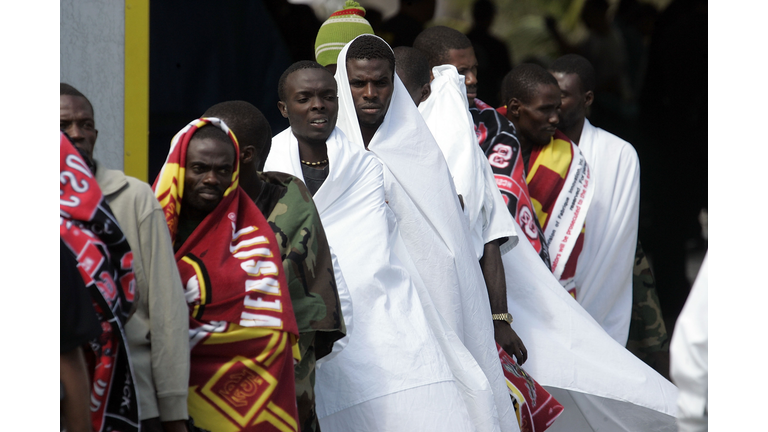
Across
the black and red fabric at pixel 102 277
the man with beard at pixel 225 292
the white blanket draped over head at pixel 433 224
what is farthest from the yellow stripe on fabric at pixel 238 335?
the white blanket draped over head at pixel 433 224

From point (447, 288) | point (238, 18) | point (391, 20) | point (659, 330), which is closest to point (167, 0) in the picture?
point (238, 18)

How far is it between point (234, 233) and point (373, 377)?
907mm

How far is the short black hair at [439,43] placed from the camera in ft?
15.5

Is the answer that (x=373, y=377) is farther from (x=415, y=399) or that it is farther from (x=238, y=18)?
(x=238, y=18)

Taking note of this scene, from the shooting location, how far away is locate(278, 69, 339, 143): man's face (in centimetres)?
346

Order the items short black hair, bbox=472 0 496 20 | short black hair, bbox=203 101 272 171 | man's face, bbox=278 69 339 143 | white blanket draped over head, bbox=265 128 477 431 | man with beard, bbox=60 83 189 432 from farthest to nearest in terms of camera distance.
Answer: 1. short black hair, bbox=472 0 496 20
2. man's face, bbox=278 69 339 143
3. white blanket draped over head, bbox=265 128 477 431
4. short black hair, bbox=203 101 272 171
5. man with beard, bbox=60 83 189 432

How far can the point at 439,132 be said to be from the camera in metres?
4.19

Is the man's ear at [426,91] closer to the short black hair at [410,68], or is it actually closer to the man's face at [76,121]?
the short black hair at [410,68]

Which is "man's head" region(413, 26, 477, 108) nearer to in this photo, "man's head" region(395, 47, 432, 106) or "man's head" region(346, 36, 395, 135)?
"man's head" region(395, 47, 432, 106)

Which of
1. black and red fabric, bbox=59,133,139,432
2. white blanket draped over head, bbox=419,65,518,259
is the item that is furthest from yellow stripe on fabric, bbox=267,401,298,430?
white blanket draped over head, bbox=419,65,518,259

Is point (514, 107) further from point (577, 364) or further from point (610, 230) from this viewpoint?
point (577, 364)

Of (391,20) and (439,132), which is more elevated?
(391,20)

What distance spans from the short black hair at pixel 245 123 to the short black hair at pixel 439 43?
1.73m

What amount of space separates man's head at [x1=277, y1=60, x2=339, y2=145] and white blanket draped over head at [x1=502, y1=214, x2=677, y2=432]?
1.32 metres
